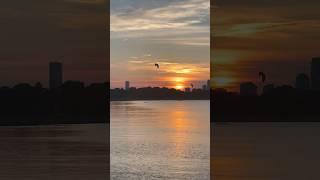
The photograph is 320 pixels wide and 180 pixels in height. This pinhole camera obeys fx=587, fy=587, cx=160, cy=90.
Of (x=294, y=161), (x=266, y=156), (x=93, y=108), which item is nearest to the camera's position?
(x=294, y=161)

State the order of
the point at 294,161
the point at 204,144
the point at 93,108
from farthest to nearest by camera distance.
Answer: the point at 93,108 → the point at 204,144 → the point at 294,161

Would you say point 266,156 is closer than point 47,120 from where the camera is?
Yes

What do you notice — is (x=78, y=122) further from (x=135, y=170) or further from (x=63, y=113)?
(x=135, y=170)

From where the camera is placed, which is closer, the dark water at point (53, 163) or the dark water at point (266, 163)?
the dark water at point (266, 163)

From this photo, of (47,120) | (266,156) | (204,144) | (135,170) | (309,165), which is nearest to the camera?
(135,170)

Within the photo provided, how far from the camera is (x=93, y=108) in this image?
58875 millimetres

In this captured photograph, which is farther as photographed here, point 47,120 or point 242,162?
point 47,120

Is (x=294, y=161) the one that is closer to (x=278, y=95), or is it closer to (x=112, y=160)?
(x=112, y=160)

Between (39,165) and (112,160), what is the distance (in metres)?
2.16

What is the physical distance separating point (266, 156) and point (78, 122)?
3977 centimetres

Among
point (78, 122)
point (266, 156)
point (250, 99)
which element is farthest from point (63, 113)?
point (266, 156)

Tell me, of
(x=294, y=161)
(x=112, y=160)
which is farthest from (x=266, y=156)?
(x=112, y=160)

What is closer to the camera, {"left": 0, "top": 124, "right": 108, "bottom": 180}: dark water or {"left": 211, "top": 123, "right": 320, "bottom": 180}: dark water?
{"left": 211, "top": 123, "right": 320, "bottom": 180}: dark water

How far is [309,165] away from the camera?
49.2ft
